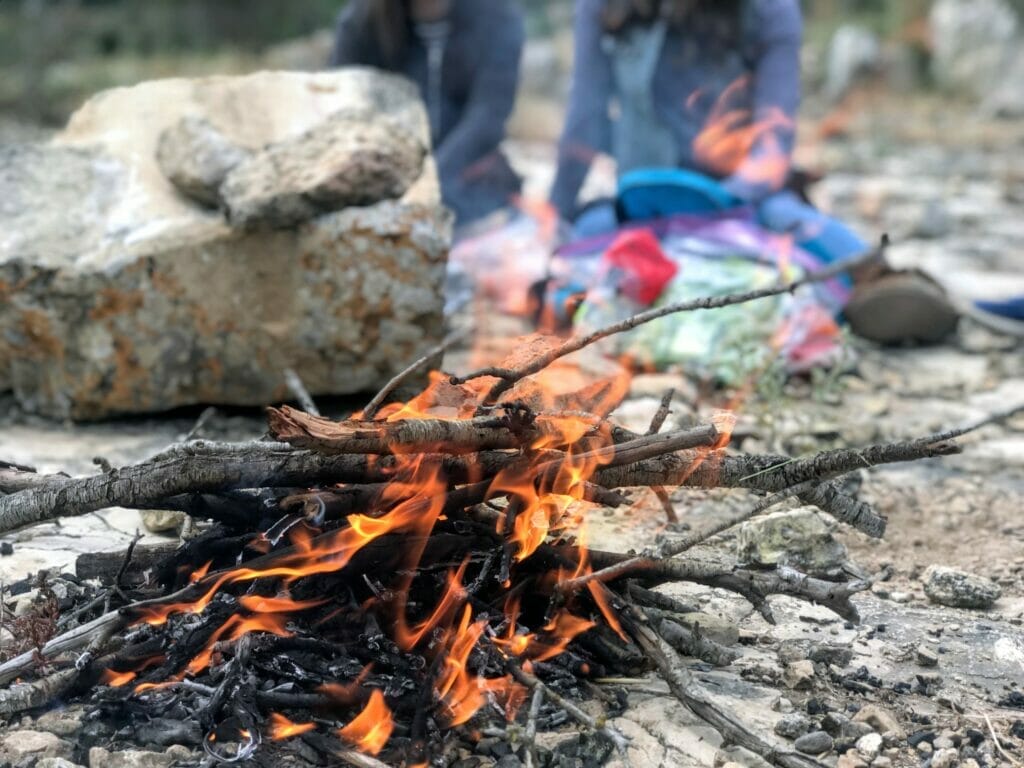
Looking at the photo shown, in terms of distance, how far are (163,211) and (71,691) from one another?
250cm

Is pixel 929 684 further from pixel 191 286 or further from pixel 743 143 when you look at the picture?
pixel 743 143

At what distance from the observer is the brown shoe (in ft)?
19.5

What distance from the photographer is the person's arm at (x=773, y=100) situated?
20.7 ft

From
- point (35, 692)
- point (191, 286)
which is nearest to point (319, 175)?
point (191, 286)

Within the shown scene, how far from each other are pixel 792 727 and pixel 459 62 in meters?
5.26

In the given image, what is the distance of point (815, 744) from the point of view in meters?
2.43

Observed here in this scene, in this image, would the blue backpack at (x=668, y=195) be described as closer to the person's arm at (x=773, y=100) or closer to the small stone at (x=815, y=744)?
the person's arm at (x=773, y=100)

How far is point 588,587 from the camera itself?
2668 millimetres

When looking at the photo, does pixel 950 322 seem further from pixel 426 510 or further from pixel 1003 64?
pixel 1003 64

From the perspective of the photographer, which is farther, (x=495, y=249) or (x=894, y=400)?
(x=495, y=249)

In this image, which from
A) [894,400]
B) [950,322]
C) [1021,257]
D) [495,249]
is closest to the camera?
[894,400]

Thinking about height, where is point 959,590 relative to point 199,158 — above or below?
below

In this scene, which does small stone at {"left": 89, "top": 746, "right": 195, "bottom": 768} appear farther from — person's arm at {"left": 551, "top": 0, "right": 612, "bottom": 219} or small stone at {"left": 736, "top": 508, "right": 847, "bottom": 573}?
person's arm at {"left": 551, "top": 0, "right": 612, "bottom": 219}

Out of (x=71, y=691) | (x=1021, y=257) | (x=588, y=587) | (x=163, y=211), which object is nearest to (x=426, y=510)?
(x=588, y=587)
